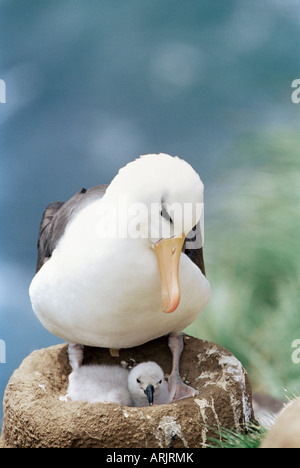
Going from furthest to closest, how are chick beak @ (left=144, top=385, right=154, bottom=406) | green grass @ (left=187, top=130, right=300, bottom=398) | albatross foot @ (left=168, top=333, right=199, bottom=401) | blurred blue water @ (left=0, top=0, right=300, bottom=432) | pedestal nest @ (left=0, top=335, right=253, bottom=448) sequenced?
green grass @ (left=187, top=130, right=300, bottom=398)
blurred blue water @ (left=0, top=0, right=300, bottom=432)
albatross foot @ (left=168, top=333, right=199, bottom=401)
chick beak @ (left=144, top=385, right=154, bottom=406)
pedestal nest @ (left=0, top=335, right=253, bottom=448)

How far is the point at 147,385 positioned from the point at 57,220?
0.68 m

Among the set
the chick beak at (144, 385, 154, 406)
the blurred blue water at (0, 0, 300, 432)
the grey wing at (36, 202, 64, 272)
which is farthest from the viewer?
the blurred blue water at (0, 0, 300, 432)

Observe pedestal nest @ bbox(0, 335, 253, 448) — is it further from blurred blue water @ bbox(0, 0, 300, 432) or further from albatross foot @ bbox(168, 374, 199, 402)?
blurred blue water @ bbox(0, 0, 300, 432)

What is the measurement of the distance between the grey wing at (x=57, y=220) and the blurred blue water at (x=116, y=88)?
0.21 metres

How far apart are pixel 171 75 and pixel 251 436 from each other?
1574 millimetres

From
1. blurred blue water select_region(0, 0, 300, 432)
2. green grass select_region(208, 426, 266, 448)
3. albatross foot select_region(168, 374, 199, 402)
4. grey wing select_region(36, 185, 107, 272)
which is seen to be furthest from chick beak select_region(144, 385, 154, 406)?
blurred blue water select_region(0, 0, 300, 432)

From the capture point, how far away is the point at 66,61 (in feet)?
9.87

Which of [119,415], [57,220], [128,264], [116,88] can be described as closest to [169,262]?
[128,264]

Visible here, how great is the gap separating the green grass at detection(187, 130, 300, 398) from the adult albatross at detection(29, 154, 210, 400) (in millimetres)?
665

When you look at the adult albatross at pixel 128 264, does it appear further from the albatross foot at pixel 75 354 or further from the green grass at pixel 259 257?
the green grass at pixel 259 257

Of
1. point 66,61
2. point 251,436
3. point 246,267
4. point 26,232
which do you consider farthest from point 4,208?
point 251,436

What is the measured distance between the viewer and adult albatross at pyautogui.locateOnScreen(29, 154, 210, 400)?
2.22 metres

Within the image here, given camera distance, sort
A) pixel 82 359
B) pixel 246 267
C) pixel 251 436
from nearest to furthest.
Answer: pixel 251 436
pixel 82 359
pixel 246 267

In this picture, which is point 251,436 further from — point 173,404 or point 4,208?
point 4,208
